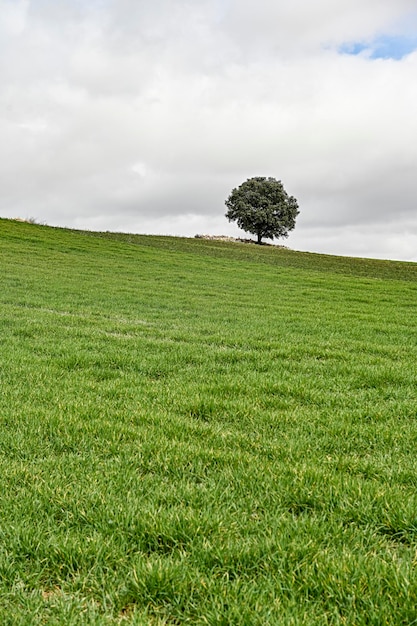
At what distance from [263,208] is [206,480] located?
82795mm

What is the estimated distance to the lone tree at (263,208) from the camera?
84.1 metres

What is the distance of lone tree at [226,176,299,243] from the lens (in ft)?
276

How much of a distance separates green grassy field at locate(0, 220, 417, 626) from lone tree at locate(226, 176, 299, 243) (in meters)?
73.1

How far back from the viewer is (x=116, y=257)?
42.0 m

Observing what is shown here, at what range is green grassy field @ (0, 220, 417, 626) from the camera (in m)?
3.34

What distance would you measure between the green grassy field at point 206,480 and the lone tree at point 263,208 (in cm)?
7313

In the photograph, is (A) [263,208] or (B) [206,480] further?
(A) [263,208]

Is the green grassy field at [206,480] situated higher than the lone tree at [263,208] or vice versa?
the lone tree at [263,208]

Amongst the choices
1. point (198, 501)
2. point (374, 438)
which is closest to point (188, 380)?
point (374, 438)

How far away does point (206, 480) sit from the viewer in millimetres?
4930

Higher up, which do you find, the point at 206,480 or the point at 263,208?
the point at 263,208

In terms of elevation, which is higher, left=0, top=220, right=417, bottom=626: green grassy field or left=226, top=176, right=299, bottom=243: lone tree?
left=226, top=176, right=299, bottom=243: lone tree

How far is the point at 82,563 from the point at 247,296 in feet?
71.2

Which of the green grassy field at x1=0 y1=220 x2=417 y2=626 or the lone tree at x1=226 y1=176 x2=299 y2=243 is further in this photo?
the lone tree at x1=226 y1=176 x2=299 y2=243
